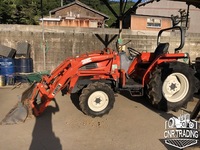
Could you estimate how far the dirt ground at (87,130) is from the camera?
3.75m

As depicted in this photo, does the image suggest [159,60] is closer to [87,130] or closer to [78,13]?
[87,130]

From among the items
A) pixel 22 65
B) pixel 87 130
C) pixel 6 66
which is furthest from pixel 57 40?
pixel 87 130

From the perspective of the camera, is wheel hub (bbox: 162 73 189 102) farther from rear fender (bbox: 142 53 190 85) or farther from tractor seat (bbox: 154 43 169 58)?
tractor seat (bbox: 154 43 169 58)

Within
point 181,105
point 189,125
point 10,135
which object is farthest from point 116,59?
point 10,135

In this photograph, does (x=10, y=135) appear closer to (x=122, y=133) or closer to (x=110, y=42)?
(x=122, y=133)

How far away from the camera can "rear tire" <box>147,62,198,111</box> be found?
207 inches

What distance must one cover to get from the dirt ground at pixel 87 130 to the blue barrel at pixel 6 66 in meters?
2.69

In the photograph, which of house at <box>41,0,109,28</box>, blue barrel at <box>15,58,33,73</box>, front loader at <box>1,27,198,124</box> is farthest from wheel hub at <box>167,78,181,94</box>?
house at <box>41,0,109,28</box>

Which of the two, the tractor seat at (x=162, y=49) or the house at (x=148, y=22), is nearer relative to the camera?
the tractor seat at (x=162, y=49)

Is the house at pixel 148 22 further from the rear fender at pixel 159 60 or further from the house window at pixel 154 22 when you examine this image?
the rear fender at pixel 159 60

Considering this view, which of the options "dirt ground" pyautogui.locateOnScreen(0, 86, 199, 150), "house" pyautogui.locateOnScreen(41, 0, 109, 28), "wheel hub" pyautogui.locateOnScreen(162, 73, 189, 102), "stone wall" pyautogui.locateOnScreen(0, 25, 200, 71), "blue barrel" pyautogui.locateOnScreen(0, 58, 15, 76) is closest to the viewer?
"dirt ground" pyautogui.locateOnScreen(0, 86, 199, 150)

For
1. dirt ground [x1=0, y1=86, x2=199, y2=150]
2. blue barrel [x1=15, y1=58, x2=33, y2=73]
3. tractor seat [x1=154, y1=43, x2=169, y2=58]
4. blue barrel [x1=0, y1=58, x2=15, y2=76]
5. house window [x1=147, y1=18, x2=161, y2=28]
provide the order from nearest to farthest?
dirt ground [x1=0, y1=86, x2=199, y2=150] < tractor seat [x1=154, y1=43, x2=169, y2=58] < blue barrel [x1=0, y1=58, x2=15, y2=76] < blue barrel [x1=15, y1=58, x2=33, y2=73] < house window [x1=147, y1=18, x2=161, y2=28]

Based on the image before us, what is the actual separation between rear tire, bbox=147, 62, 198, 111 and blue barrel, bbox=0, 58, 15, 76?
5.16m

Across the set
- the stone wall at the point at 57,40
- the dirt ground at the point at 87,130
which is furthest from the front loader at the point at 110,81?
the stone wall at the point at 57,40
